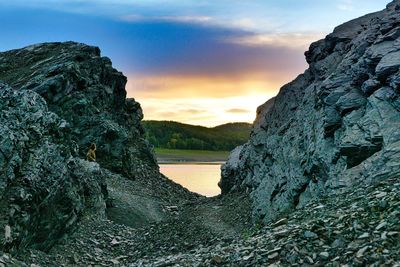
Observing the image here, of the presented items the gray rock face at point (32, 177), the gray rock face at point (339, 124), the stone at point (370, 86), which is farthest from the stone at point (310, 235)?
the stone at point (370, 86)

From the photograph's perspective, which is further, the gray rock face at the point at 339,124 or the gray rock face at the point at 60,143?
the gray rock face at the point at 339,124

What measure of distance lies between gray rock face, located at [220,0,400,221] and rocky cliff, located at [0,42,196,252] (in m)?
14.9

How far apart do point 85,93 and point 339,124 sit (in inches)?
2007

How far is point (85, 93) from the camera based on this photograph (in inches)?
3019

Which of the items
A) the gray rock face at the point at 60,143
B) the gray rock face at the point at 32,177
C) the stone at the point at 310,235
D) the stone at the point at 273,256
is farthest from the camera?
the gray rock face at the point at 60,143

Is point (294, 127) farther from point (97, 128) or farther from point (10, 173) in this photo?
point (97, 128)

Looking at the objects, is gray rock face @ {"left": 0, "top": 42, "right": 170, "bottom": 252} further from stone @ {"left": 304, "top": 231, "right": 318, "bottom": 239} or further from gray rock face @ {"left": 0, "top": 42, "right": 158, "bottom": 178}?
stone @ {"left": 304, "top": 231, "right": 318, "bottom": 239}

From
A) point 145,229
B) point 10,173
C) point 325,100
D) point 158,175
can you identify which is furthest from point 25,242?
point 158,175

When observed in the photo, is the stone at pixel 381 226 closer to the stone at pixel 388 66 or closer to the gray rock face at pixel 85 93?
the stone at pixel 388 66

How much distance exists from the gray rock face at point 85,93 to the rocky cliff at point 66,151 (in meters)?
0.15

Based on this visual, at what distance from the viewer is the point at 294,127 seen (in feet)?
147

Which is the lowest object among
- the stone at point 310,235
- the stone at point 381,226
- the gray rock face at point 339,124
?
the stone at point 310,235

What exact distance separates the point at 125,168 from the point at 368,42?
1791 inches

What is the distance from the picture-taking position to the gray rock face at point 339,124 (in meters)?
28.1
